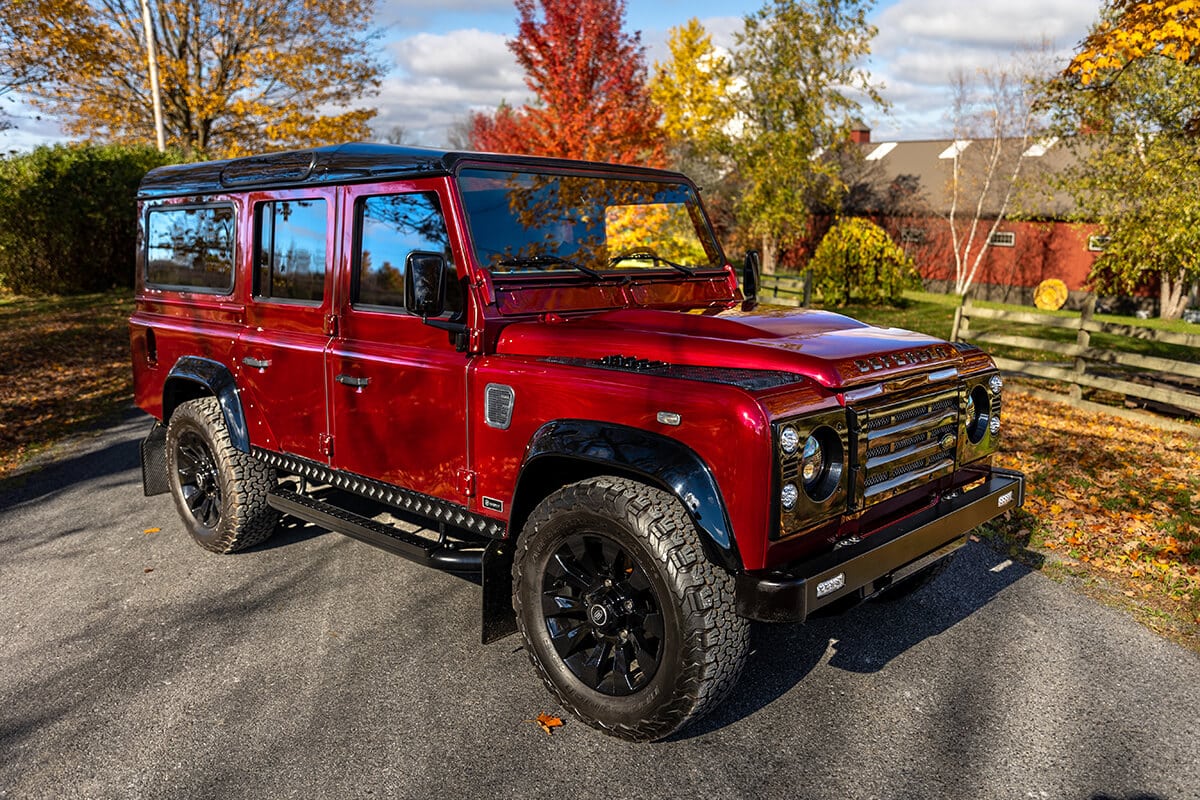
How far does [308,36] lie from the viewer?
21.9m

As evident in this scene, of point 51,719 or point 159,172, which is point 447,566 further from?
point 159,172

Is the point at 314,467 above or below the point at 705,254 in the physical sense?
below

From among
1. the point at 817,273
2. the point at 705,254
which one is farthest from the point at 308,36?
the point at 705,254

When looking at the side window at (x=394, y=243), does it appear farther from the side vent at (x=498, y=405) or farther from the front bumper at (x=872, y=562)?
the front bumper at (x=872, y=562)

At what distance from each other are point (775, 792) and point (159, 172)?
208 inches

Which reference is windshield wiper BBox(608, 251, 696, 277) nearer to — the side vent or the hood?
the hood

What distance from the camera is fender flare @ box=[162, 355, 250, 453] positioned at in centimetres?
502

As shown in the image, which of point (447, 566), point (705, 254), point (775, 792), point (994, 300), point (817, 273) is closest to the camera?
point (775, 792)

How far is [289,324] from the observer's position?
4.69 metres

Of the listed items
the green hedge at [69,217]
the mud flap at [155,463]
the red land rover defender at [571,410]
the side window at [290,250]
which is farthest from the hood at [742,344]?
the green hedge at [69,217]

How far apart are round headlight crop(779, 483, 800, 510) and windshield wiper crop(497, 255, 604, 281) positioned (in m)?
1.66

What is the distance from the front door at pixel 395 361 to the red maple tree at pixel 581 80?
27.2ft

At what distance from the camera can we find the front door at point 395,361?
3.88 metres

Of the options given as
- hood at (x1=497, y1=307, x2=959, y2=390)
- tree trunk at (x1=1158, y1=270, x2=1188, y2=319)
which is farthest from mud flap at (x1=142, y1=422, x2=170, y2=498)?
tree trunk at (x1=1158, y1=270, x2=1188, y2=319)
